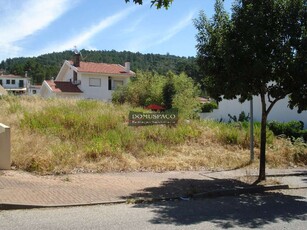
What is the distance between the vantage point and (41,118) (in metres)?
16.2

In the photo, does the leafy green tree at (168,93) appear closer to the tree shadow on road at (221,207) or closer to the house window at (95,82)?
the house window at (95,82)

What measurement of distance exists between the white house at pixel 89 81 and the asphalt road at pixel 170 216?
40.6 meters

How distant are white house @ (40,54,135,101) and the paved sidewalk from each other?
37.3 metres

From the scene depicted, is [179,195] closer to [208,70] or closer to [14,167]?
[208,70]

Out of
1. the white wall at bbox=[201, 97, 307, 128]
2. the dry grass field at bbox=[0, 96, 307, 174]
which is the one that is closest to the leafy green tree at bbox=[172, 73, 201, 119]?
the white wall at bbox=[201, 97, 307, 128]

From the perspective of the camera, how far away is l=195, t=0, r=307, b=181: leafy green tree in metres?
10.4

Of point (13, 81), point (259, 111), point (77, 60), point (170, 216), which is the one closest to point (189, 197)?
point (170, 216)

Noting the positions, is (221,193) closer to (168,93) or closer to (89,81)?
(168,93)

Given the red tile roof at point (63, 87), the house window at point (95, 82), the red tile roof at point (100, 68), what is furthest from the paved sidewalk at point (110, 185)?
the house window at point (95, 82)

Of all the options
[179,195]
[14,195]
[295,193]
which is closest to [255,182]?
[295,193]

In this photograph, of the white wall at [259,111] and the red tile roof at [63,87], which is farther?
the red tile roof at [63,87]

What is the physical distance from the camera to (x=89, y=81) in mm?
49844

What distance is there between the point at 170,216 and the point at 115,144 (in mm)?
6791

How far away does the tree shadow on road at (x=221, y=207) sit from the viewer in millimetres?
7719
